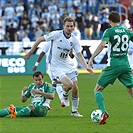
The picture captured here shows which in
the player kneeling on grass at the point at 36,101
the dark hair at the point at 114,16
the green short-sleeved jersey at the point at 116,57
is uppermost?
the dark hair at the point at 114,16

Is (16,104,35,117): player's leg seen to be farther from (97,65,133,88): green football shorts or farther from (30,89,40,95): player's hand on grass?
(97,65,133,88): green football shorts

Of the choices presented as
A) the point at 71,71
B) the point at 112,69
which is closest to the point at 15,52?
the point at 71,71

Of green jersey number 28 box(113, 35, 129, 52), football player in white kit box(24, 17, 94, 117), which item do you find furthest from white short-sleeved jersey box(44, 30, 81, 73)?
green jersey number 28 box(113, 35, 129, 52)

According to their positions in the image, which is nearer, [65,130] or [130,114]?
[65,130]

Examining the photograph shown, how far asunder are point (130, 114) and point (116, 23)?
2.69 meters

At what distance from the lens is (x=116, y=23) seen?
10.9 metres

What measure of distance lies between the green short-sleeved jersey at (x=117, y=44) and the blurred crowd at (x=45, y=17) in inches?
863

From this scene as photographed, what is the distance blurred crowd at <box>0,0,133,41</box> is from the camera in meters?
33.9

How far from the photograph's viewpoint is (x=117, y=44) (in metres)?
10.9

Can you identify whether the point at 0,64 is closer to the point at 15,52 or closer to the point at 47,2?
the point at 15,52

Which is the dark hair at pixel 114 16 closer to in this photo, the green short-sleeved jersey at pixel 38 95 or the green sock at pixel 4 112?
the green short-sleeved jersey at pixel 38 95

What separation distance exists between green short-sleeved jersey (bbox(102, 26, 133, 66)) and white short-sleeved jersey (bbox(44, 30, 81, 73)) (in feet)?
6.26

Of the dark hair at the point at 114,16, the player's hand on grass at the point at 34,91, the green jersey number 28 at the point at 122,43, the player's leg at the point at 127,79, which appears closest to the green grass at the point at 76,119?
the player's hand on grass at the point at 34,91

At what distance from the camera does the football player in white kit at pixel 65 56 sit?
12602mm
